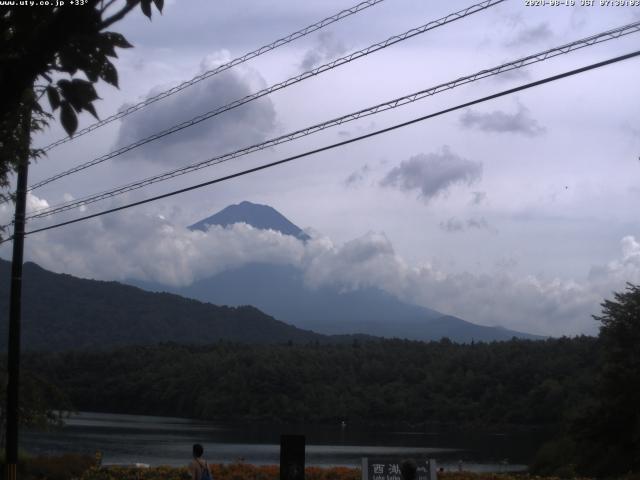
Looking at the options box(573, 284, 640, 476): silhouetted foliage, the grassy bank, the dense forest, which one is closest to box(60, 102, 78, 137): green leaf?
the grassy bank

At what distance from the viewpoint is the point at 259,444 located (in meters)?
45.7

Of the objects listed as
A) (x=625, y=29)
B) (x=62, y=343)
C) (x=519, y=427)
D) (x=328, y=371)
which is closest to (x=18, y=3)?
(x=625, y=29)

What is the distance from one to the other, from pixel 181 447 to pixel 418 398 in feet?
99.9

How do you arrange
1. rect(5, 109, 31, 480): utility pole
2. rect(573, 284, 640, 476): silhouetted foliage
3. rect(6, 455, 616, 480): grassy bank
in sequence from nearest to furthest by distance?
rect(5, 109, 31, 480): utility pole
rect(6, 455, 616, 480): grassy bank
rect(573, 284, 640, 476): silhouetted foliage

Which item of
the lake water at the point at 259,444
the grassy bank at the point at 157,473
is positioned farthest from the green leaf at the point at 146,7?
the lake water at the point at 259,444

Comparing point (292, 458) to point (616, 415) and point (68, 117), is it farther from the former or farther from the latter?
point (616, 415)

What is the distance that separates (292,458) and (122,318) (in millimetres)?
152426

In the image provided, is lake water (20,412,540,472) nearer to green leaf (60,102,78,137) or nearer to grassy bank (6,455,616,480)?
grassy bank (6,455,616,480)

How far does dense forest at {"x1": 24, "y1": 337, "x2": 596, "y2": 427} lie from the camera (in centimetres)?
6266

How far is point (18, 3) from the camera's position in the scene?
15.6 ft

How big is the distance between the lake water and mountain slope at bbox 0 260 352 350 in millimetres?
82741

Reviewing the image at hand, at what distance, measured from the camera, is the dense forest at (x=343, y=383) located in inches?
2467

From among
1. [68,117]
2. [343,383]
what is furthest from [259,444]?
[68,117]

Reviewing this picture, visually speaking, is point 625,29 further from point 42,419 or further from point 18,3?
point 42,419
